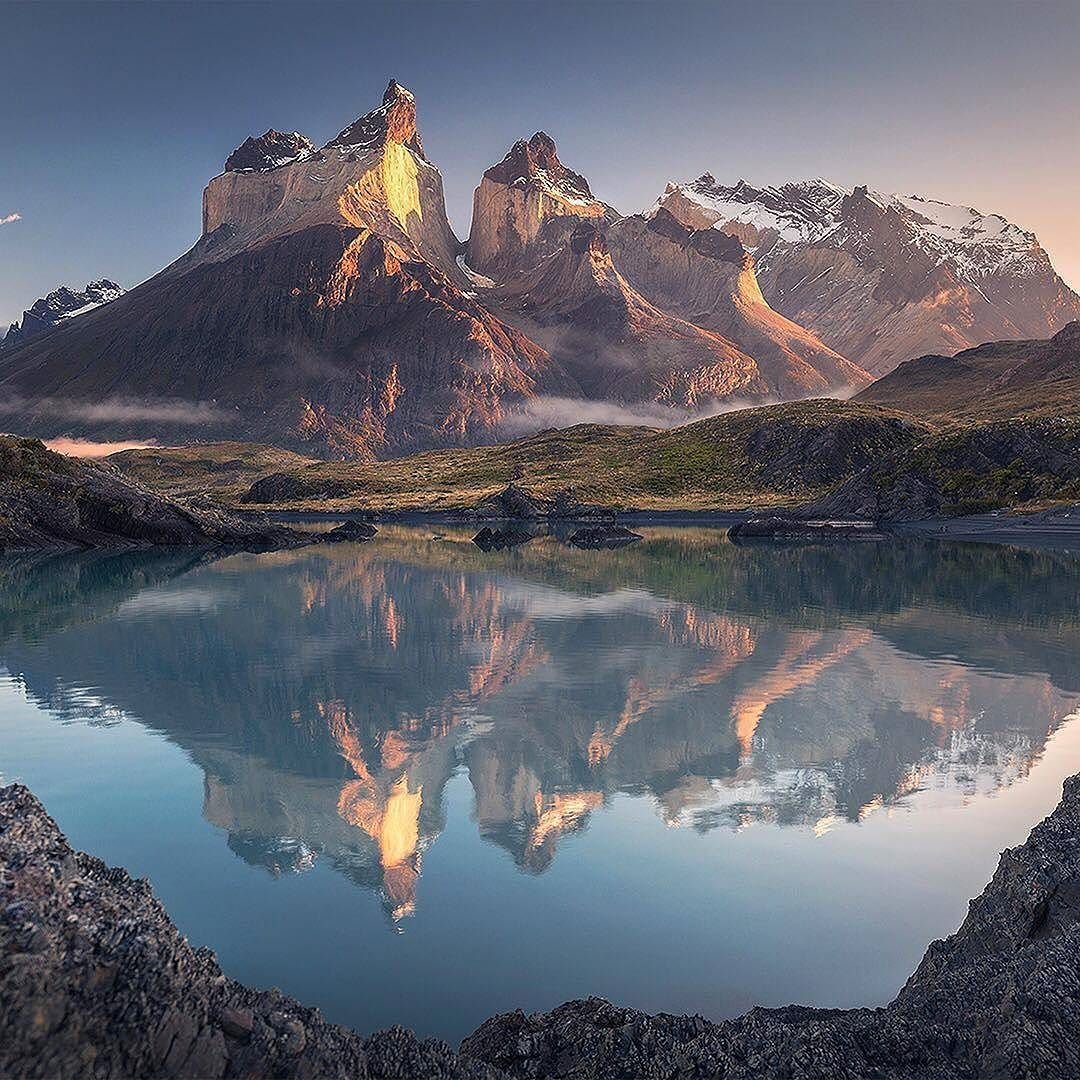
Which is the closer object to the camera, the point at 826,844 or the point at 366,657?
the point at 826,844

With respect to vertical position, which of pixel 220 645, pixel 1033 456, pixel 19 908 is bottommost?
pixel 220 645

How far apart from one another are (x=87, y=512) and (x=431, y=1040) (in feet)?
281

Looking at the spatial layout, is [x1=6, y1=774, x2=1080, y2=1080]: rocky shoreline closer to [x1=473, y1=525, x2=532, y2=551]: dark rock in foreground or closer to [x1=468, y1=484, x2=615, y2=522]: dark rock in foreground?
[x1=473, y1=525, x2=532, y2=551]: dark rock in foreground

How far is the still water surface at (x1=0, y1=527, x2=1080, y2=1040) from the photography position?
39.6 feet

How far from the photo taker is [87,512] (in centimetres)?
8381

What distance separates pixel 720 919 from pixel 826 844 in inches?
134

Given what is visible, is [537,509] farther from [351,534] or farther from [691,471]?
[691,471]

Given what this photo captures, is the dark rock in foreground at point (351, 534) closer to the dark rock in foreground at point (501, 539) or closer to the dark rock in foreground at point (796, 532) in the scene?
the dark rock in foreground at point (501, 539)

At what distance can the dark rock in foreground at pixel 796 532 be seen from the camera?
9850 centimetres

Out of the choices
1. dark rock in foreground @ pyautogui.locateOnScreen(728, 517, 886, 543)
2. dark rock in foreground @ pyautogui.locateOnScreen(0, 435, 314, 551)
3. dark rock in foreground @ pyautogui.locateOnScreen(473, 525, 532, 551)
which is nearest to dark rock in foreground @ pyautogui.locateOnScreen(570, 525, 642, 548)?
dark rock in foreground @ pyautogui.locateOnScreen(473, 525, 532, 551)

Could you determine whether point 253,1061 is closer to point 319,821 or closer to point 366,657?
point 319,821

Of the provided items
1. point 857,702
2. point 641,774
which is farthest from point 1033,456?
point 641,774

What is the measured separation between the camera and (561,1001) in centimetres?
1096

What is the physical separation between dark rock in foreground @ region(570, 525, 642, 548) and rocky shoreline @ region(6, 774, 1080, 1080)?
80.2 meters
